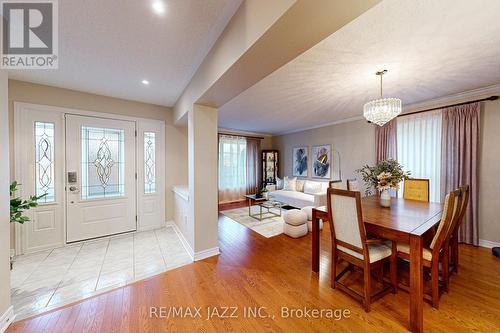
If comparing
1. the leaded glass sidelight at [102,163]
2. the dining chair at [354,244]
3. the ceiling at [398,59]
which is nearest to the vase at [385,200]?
the dining chair at [354,244]

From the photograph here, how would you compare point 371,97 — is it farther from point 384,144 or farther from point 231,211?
point 231,211

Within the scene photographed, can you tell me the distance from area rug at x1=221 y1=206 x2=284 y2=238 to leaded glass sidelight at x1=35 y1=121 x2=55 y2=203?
3.33m

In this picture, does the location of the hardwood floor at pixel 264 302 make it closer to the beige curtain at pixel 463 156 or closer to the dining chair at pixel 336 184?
the beige curtain at pixel 463 156

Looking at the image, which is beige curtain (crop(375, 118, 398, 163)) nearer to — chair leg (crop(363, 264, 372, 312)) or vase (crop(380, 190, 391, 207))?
vase (crop(380, 190, 391, 207))

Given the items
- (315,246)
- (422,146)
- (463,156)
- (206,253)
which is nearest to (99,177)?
(206,253)

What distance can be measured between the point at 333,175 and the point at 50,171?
598cm

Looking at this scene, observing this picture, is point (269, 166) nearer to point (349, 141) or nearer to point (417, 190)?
point (349, 141)

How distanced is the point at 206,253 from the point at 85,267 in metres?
1.54

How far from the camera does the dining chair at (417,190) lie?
283 cm

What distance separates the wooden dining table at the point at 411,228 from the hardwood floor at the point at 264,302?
0.24 metres

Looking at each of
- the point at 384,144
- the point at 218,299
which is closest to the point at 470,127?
the point at 384,144

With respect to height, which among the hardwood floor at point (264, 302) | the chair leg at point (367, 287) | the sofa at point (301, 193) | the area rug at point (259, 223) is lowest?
the hardwood floor at point (264, 302)

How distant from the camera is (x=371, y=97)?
3.22m

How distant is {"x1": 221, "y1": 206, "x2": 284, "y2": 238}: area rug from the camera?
363cm
